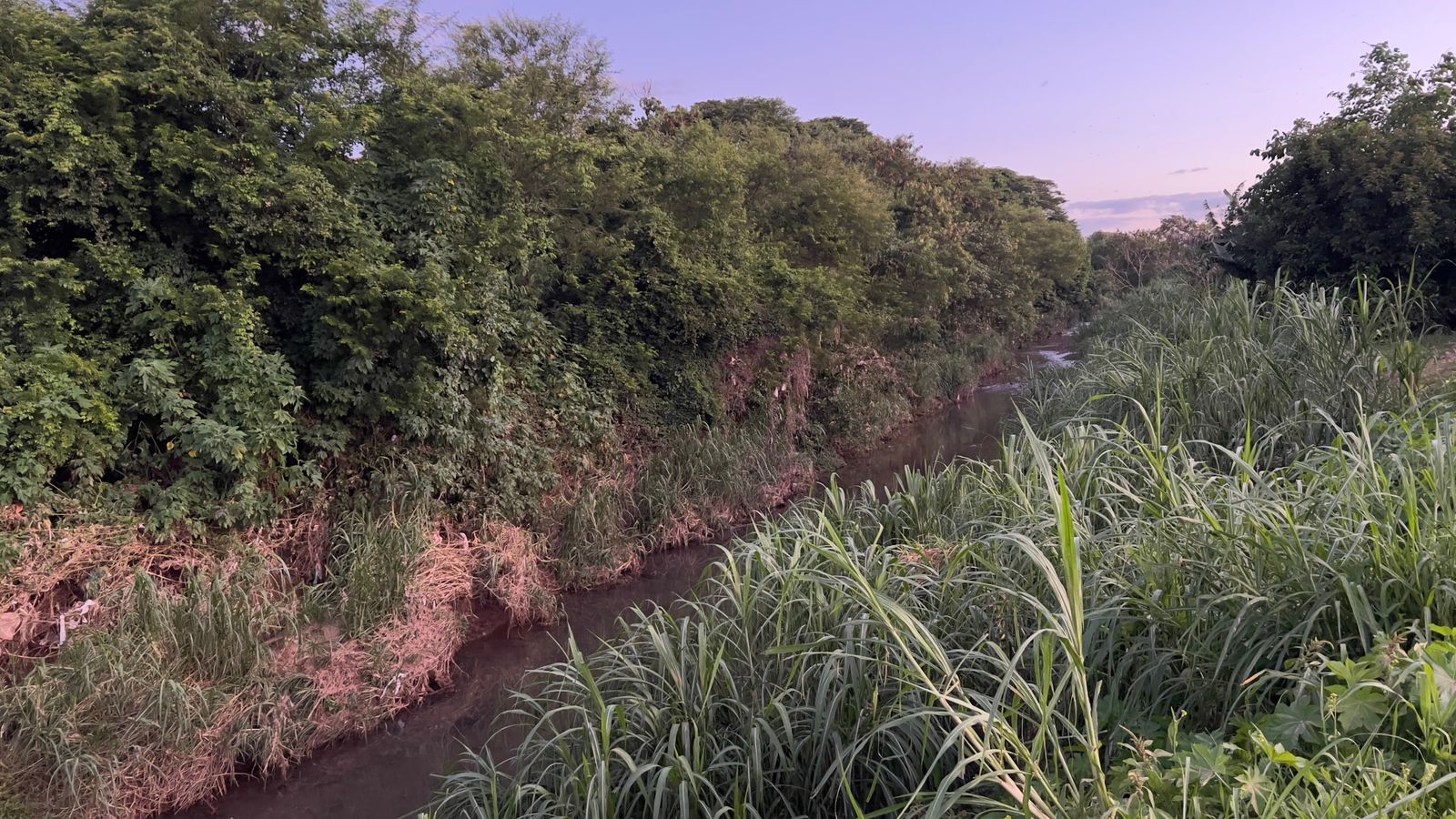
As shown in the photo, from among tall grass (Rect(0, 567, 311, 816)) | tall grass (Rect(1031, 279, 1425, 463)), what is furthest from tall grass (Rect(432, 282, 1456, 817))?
tall grass (Rect(0, 567, 311, 816))

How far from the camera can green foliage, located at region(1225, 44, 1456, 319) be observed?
8484 mm

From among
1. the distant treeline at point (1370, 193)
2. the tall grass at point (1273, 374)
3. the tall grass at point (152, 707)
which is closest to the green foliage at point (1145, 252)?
the distant treeline at point (1370, 193)

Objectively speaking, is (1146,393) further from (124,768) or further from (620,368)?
(124,768)

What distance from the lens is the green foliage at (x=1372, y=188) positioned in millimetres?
8484

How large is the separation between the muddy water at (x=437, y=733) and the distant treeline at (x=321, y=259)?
138cm

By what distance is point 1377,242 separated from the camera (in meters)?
8.99

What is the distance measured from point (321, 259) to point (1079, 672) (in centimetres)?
639

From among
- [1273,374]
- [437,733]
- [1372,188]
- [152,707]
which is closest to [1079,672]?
[1273,374]

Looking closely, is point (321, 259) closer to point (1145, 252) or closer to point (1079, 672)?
point (1079, 672)

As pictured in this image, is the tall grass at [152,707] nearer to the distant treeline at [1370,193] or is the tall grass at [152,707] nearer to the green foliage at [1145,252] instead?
the distant treeline at [1370,193]

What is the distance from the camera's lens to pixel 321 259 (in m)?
6.22

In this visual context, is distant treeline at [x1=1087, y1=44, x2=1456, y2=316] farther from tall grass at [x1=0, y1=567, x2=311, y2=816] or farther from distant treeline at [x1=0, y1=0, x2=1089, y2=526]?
tall grass at [x1=0, y1=567, x2=311, y2=816]

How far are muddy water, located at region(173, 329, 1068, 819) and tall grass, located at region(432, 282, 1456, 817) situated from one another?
157cm

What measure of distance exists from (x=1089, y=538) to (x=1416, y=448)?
1399mm
